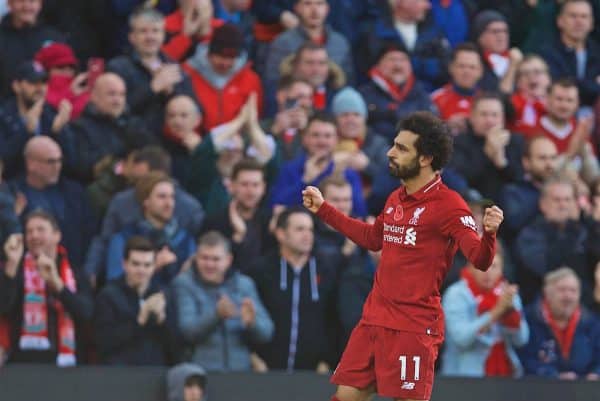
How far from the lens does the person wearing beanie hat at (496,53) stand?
13086 millimetres

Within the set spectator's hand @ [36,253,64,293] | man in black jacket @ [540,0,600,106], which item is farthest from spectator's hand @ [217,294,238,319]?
man in black jacket @ [540,0,600,106]

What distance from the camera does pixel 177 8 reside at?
12.6m

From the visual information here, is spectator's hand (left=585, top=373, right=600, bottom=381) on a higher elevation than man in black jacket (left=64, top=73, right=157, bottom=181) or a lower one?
lower

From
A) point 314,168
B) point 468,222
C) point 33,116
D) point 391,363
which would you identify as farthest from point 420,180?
point 33,116

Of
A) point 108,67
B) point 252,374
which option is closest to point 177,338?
point 252,374

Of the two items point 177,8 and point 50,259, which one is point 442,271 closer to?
point 50,259

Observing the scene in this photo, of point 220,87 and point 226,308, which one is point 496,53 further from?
point 226,308

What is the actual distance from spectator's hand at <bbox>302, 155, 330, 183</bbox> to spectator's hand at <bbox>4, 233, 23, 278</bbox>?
7.14 feet

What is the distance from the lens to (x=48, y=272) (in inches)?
399

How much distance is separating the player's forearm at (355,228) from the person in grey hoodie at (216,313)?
2646 mm

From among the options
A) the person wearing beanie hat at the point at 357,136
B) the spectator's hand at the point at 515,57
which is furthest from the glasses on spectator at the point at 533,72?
the person wearing beanie hat at the point at 357,136

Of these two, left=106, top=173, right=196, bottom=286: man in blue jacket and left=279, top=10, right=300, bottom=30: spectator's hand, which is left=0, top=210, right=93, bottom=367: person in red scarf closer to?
left=106, top=173, right=196, bottom=286: man in blue jacket

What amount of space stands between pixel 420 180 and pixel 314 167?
3852mm

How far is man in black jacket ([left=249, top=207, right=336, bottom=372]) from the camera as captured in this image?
1060cm
